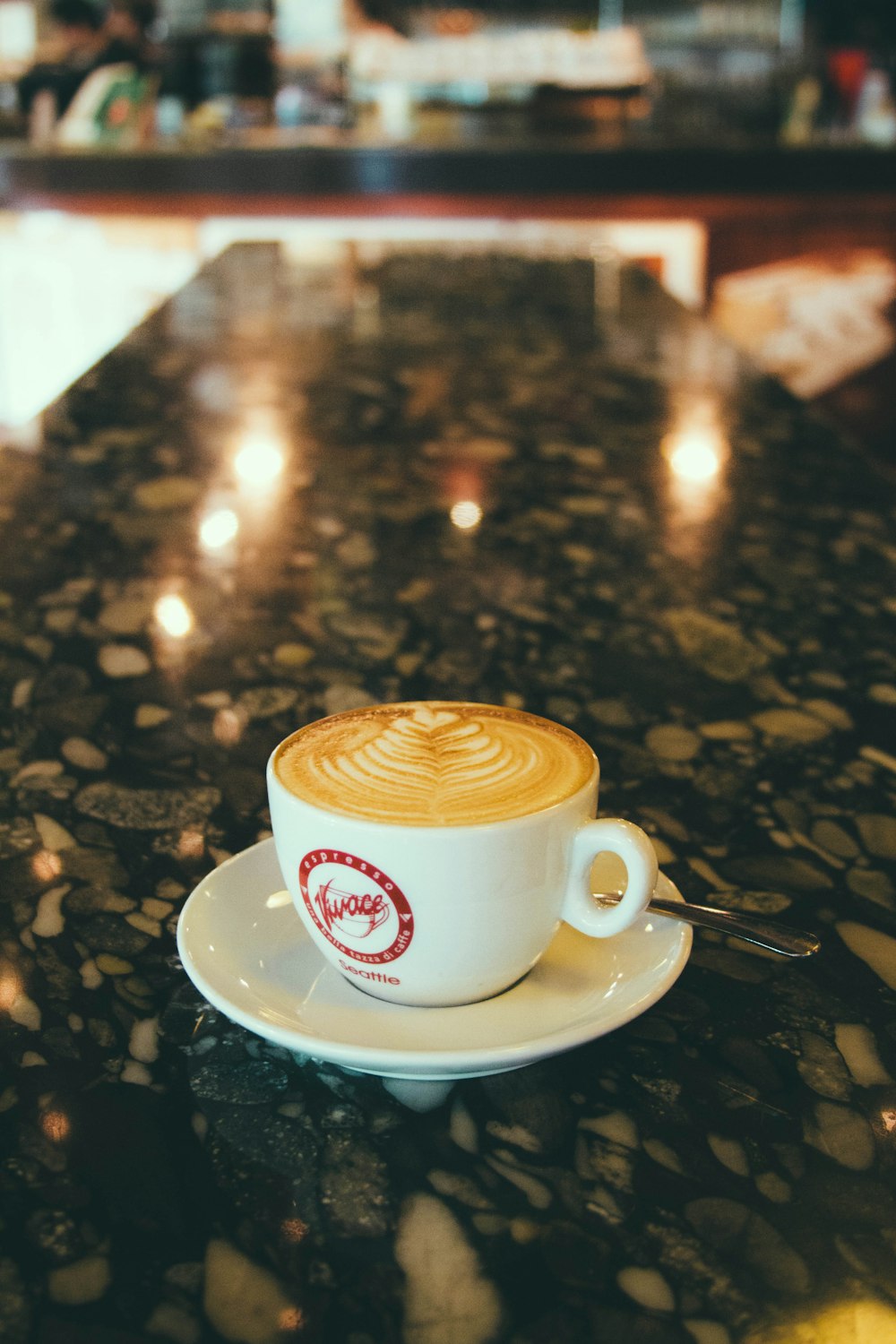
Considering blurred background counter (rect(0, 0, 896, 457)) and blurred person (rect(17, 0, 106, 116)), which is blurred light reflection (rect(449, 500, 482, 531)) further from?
blurred person (rect(17, 0, 106, 116))

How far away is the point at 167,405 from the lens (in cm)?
147

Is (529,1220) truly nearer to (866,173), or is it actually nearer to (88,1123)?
(88,1123)

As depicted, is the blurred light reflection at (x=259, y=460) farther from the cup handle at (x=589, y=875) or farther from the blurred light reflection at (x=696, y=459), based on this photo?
Answer: the cup handle at (x=589, y=875)

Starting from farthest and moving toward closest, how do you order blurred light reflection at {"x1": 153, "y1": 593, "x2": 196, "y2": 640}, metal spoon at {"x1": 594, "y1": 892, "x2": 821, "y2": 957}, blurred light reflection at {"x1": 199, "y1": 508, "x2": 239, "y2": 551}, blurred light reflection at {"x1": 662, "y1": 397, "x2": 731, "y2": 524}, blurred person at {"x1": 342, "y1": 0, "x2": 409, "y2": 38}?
blurred person at {"x1": 342, "y1": 0, "x2": 409, "y2": 38}, blurred light reflection at {"x1": 662, "y1": 397, "x2": 731, "y2": 524}, blurred light reflection at {"x1": 199, "y1": 508, "x2": 239, "y2": 551}, blurred light reflection at {"x1": 153, "y1": 593, "x2": 196, "y2": 640}, metal spoon at {"x1": 594, "y1": 892, "x2": 821, "y2": 957}

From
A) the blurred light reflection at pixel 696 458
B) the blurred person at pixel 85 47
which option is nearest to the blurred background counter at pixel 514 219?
the blurred light reflection at pixel 696 458

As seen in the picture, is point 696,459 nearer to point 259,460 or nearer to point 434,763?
point 259,460

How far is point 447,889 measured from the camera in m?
0.44

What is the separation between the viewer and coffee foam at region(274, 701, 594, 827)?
1.51ft

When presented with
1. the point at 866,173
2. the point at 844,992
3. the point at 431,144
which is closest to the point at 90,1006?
the point at 844,992

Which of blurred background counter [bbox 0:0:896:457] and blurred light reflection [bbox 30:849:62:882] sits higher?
blurred light reflection [bbox 30:849:62:882]

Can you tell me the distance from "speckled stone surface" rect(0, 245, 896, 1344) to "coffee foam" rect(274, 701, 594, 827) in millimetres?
95

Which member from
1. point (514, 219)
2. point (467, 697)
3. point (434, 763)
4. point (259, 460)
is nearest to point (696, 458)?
point (259, 460)

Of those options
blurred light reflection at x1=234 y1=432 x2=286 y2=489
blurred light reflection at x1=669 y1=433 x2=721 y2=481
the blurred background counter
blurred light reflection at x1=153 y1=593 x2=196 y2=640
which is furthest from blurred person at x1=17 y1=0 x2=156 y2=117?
blurred light reflection at x1=153 y1=593 x2=196 y2=640

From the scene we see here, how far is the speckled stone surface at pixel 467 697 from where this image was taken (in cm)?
36
